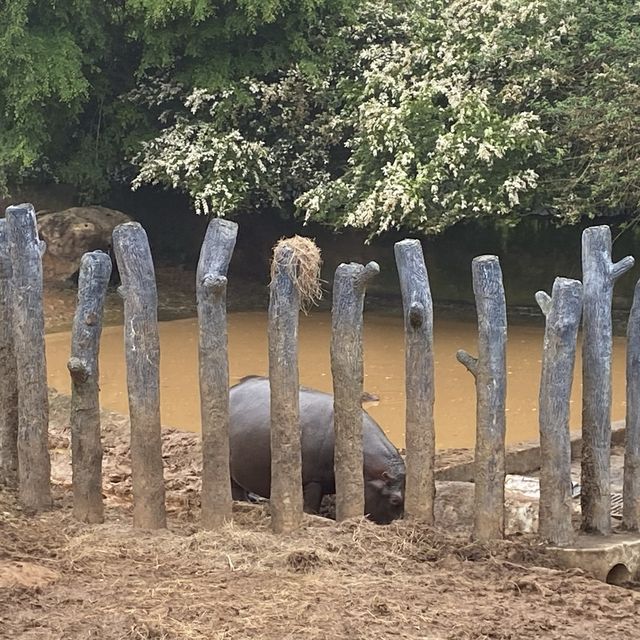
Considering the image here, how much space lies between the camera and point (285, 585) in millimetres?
4188

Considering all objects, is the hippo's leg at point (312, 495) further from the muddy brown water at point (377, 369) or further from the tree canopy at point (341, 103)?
the tree canopy at point (341, 103)

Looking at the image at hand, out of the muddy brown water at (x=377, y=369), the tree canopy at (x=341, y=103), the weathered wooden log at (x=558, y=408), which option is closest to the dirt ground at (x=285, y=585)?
the weathered wooden log at (x=558, y=408)

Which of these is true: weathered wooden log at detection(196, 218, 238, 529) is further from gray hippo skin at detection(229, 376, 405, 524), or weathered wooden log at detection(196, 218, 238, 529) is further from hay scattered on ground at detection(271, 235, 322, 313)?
gray hippo skin at detection(229, 376, 405, 524)

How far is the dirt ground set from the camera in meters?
3.76

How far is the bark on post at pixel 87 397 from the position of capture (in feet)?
16.7

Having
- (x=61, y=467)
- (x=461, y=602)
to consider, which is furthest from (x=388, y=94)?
(x=461, y=602)

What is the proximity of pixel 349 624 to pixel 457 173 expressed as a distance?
32.4 feet

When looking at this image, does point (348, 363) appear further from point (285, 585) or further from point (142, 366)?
point (285, 585)

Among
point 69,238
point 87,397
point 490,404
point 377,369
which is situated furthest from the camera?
point 69,238

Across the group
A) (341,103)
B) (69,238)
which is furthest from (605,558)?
(69,238)

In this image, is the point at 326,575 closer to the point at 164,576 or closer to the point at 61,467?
the point at 164,576

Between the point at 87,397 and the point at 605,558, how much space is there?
2577 millimetres

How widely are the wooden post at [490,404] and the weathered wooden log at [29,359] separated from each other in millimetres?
2159

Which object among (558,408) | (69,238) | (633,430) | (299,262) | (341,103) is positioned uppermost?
(341,103)
